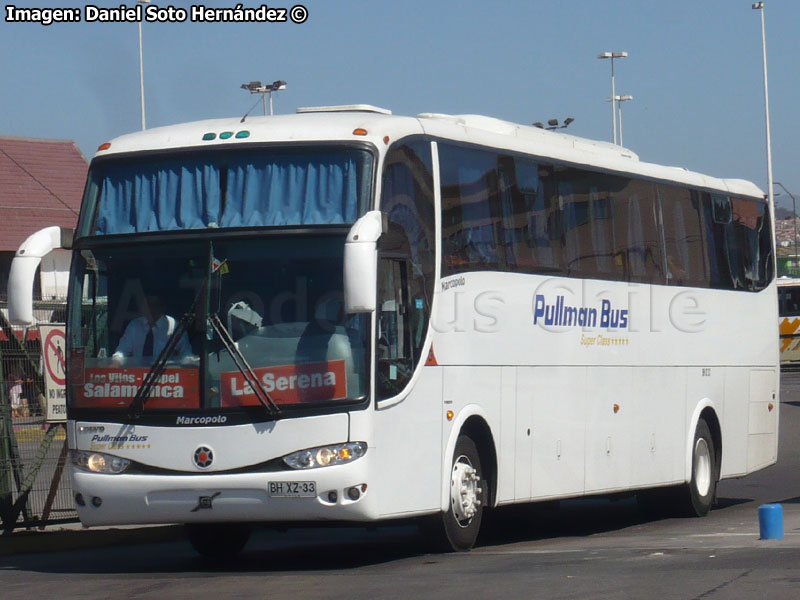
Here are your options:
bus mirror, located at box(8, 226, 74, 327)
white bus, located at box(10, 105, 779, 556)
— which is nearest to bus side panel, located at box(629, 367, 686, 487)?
white bus, located at box(10, 105, 779, 556)

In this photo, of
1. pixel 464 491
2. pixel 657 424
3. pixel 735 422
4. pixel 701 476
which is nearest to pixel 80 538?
pixel 464 491

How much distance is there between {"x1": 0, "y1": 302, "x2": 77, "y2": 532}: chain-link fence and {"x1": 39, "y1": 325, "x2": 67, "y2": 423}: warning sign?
0.08 m

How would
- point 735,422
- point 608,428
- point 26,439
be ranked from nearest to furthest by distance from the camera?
point 26,439 → point 608,428 → point 735,422

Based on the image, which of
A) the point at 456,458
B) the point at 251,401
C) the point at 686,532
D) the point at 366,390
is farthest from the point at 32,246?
the point at 686,532

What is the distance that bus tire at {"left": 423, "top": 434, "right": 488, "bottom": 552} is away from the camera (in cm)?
1205

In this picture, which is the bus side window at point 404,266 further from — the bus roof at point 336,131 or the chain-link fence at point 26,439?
the chain-link fence at point 26,439

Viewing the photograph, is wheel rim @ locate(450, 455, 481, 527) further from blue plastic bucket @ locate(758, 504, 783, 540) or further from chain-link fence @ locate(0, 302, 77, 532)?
chain-link fence @ locate(0, 302, 77, 532)

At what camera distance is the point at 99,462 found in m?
11.4

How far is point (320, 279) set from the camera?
1095cm

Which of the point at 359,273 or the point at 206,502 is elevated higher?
the point at 359,273

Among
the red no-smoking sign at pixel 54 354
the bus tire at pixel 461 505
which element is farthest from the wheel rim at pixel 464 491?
the red no-smoking sign at pixel 54 354

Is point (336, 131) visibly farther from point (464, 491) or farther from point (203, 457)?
point (464, 491)

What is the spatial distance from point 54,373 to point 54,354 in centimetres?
19

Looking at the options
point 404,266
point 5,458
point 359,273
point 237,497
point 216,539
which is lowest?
point 216,539
